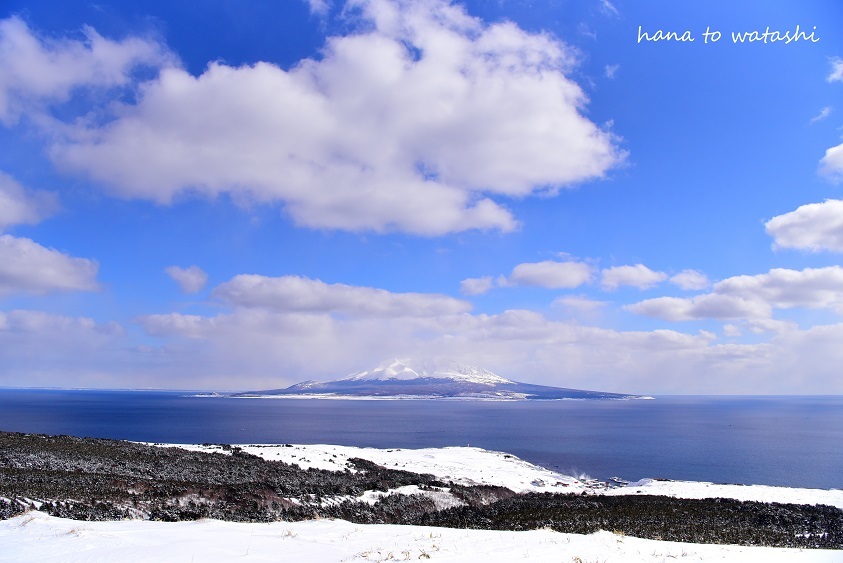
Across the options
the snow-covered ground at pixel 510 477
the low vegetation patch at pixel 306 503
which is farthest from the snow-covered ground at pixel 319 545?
the snow-covered ground at pixel 510 477

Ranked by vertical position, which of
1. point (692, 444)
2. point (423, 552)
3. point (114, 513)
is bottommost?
point (692, 444)

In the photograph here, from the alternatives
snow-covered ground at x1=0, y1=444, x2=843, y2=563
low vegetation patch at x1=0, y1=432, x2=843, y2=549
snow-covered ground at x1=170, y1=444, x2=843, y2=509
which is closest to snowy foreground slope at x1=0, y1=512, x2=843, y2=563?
snow-covered ground at x1=0, y1=444, x2=843, y2=563

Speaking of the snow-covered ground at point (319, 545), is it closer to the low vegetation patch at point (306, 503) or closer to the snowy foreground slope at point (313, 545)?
the snowy foreground slope at point (313, 545)

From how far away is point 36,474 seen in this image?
24703 mm

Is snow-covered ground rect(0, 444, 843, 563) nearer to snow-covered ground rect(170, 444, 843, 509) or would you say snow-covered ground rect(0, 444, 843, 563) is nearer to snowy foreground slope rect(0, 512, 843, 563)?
snowy foreground slope rect(0, 512, 843, 563)

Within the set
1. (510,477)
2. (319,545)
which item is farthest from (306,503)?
(510,477)

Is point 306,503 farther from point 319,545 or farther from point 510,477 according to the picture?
point 510,477

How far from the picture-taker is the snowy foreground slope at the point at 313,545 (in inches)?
449

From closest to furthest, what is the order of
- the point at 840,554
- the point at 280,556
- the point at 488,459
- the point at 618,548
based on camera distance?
the point at 280,556, the point at 618,548, the point at 840,554, the point at 488,459

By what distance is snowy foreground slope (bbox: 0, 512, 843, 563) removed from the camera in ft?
37.4

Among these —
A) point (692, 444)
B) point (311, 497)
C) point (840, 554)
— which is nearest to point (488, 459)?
point (311, 497)

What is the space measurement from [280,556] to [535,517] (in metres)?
13.6

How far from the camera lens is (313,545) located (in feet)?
43.1

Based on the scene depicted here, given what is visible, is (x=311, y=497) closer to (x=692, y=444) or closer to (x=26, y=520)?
(x=26, y=520)
